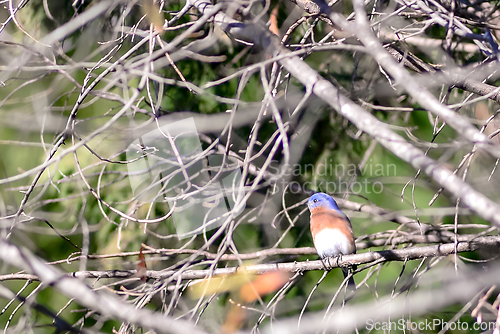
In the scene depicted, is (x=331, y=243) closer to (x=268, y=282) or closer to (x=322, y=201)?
(x=322, y=201)

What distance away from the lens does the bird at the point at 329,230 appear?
11.3 ft

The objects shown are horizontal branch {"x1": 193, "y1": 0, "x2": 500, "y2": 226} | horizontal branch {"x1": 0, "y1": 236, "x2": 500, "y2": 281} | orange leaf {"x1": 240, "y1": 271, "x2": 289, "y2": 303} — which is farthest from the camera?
orange leaf {"x1": 240, "y1": 271, "x2": 289, "y2": 303}

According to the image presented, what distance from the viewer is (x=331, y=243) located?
3422 millimetres

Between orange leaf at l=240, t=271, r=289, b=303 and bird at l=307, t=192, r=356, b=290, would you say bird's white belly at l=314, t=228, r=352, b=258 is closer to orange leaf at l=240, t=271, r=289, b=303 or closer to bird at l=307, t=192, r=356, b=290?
bird at l=307, t=192, r=356, b=290

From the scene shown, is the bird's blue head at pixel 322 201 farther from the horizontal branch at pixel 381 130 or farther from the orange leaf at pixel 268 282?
the horizontal branch at pixel 381 130

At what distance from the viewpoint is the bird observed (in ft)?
11.3

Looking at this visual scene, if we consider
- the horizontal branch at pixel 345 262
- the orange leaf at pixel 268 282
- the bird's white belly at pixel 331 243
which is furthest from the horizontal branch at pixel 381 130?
the bird's white belly at pixel 331 243

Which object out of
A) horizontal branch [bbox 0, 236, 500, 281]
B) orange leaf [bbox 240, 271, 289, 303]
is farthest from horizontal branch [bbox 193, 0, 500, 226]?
orange leaf [bbox 240, 271, 289, 303]

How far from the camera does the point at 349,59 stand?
13.0ft

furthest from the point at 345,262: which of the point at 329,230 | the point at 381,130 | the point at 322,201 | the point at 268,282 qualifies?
the point at 381,130

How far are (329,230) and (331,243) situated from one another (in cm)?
11

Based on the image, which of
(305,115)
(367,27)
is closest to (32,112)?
(305,115)

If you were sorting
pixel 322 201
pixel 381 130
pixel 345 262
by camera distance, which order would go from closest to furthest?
pixel 381 130
pixel 345 262
pixel 322 201

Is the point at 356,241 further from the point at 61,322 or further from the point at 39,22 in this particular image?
the point at 39,22
